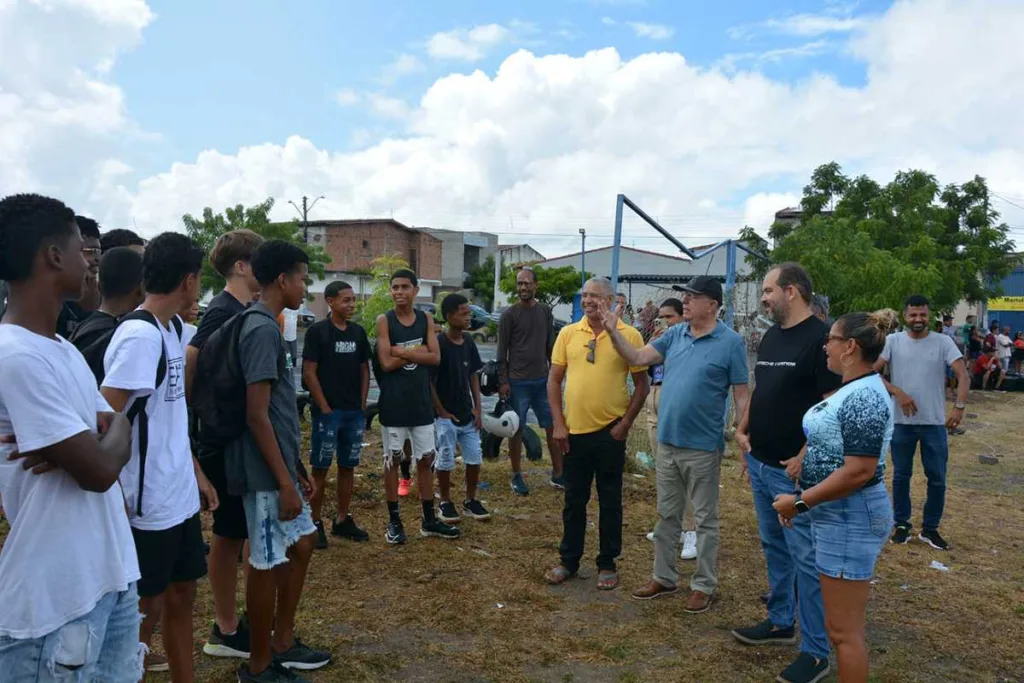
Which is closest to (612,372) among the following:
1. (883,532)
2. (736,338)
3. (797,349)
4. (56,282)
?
(736,338)

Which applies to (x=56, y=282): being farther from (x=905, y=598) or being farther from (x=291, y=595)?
(x=905, y=598)

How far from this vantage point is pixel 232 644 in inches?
150

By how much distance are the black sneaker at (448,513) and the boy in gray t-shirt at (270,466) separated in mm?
2727

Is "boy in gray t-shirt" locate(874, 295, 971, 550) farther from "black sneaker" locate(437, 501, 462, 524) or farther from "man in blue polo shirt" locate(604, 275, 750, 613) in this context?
"black sneaker" locate(437, 501, 462, 524)

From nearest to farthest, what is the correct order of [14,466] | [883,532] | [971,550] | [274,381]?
[14,466] → [883,532] → [274,381] → [971,550]

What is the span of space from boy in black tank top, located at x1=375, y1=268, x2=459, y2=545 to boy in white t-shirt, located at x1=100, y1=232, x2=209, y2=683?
2.71 metres

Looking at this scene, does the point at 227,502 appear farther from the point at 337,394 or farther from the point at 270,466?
the point at 337,394

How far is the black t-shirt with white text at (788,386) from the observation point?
3943 millimetres

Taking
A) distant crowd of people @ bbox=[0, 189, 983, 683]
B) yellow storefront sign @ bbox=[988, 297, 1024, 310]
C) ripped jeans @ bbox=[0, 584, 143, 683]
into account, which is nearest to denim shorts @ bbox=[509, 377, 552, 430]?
distant crowd of people @ bbox=[0, 189, 983, 683]

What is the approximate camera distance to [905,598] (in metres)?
5.02

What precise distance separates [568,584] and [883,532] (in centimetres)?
248

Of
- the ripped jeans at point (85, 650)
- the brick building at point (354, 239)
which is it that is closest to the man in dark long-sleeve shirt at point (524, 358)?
the ripped jeans at point (85, 650)

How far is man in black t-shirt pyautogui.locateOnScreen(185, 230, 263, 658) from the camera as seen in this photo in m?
3.54

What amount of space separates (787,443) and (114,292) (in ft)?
10.9
